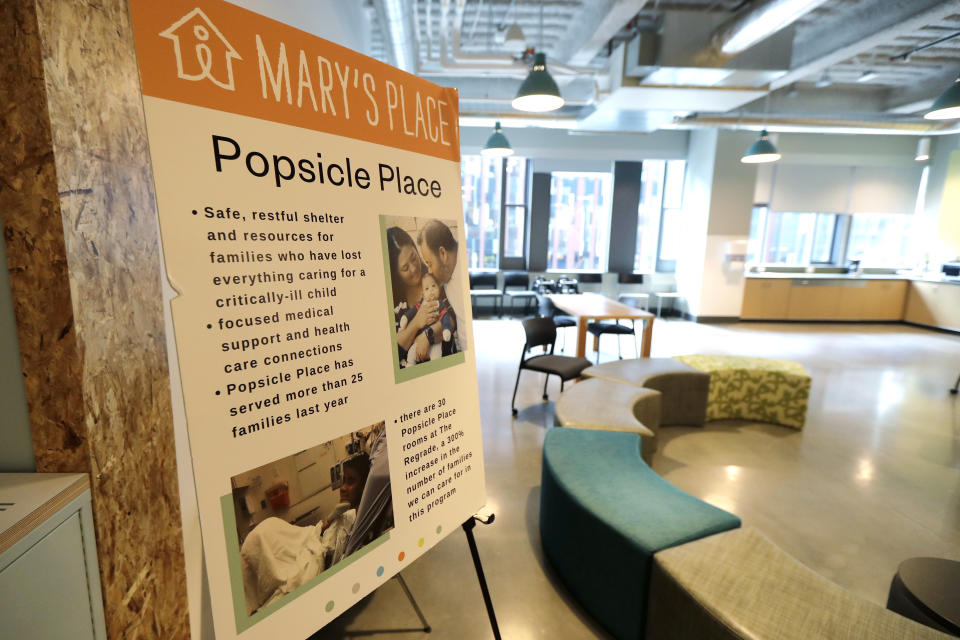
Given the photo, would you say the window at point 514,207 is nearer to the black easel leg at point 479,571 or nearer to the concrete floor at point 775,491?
the concrete floor at point 775,491

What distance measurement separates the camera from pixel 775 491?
2.99 meters

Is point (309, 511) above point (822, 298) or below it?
above

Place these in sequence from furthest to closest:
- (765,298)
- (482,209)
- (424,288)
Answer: (482,209) → (765,298) → (424,288)

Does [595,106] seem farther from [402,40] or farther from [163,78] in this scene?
[163,78]

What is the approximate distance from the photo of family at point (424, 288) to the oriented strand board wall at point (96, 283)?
59 centimetres

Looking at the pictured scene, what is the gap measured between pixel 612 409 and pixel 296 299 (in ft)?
7.74

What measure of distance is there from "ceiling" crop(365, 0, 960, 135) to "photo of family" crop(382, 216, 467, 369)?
304 cm

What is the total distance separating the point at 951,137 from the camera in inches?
325

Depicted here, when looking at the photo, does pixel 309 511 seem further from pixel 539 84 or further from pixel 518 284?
pixel 518 284

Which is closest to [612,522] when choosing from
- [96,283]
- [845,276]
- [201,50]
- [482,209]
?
[96,283]

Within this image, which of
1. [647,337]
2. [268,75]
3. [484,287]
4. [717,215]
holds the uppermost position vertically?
[717,215]

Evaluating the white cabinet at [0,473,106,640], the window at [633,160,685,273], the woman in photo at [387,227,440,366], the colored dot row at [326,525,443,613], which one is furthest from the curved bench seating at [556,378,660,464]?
the window at [633,160,685,273]

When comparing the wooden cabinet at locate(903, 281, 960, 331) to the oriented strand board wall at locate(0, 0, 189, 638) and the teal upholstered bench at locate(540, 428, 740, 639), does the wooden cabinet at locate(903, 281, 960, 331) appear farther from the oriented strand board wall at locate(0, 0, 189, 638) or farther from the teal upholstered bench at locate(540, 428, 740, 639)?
the oriented strand board wall at locate(0, 0, 189, 638)

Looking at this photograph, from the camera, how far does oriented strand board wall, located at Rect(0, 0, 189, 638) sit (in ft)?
2.76
